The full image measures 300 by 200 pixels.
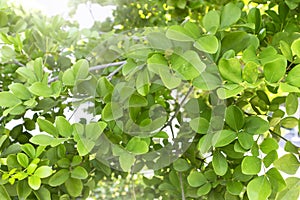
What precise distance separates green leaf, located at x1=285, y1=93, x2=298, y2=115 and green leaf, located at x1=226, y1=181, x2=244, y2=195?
0.32 feet

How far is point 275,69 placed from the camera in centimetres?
33

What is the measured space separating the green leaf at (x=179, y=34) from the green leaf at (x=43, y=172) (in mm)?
191

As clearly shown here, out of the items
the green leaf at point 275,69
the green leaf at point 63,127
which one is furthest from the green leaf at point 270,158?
the green leaf at point 63,127

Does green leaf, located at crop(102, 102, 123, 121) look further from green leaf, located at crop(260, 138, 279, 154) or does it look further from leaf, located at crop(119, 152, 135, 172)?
green leaf, located at crop(260, 138, 279, 154)

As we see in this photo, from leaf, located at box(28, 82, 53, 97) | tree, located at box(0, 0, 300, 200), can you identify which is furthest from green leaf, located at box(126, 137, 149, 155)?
leaf, located at box(28, 82, 53, 97)

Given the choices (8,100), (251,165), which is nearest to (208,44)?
(251,165)

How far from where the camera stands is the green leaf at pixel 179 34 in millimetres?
378

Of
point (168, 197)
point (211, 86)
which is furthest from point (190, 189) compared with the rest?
point (211, 86)

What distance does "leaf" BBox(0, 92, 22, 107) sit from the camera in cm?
43

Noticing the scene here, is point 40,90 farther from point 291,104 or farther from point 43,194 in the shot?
point 291,104

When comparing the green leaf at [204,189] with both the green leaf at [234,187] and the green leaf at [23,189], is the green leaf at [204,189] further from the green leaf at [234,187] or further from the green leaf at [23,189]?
the green leaf at [23,189]

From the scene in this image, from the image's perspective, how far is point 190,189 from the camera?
18.5 inches

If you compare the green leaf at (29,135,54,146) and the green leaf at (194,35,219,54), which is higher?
the green leaf at (194,35,219,54)

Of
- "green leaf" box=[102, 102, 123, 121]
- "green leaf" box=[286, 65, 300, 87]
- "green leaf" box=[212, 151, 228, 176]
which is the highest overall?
"green leaf" box=[286, 65, 300, 87]
